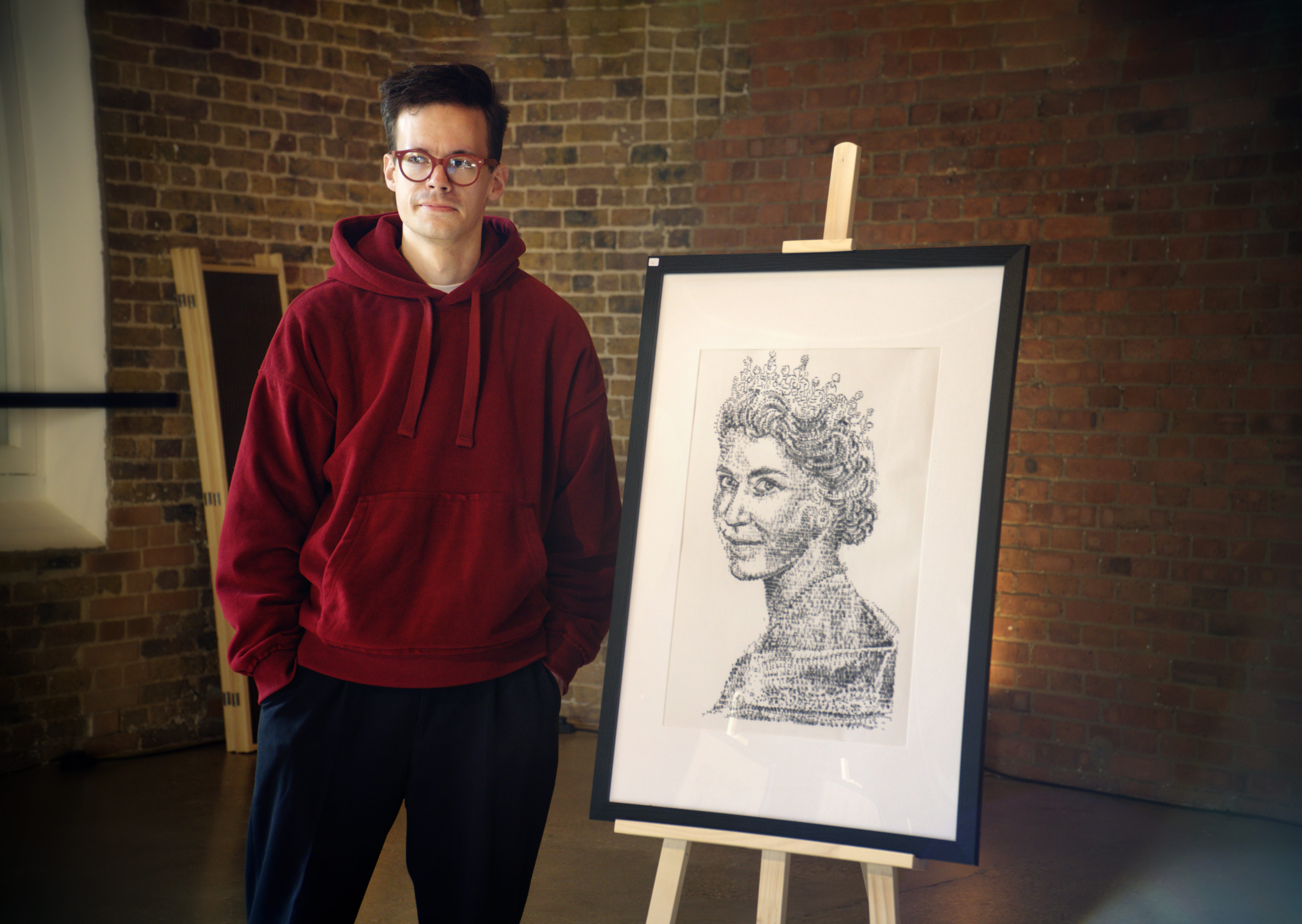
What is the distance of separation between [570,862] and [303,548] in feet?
5.76

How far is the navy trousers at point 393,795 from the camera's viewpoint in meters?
1.50

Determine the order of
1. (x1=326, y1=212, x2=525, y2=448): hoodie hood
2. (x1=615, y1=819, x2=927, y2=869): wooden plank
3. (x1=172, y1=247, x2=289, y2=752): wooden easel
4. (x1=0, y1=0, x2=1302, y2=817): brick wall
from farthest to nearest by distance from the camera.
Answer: (x1=172, y1=247, x2=289, y2=752): wooden easel → (x1=0, y1=0, x2=1302, y2=817): brick wall → (x1=326, y1=212, x2=525, y2=448): hoodie hood → (x1=615, y1=819, x2=927, y2=869): wooden plank

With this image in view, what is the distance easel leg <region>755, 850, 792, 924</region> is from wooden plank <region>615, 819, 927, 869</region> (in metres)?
0.03

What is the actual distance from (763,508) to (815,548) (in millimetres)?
111

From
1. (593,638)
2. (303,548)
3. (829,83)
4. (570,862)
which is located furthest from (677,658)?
(829,83)

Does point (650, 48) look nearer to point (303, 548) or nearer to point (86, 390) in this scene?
point (86, 390)

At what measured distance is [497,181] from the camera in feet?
5.42

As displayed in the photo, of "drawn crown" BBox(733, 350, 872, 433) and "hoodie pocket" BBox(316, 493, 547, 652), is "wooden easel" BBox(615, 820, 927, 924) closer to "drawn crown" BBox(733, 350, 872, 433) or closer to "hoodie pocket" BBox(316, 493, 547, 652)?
"hoodie pocket" BBox(316, 493, 547, 652)

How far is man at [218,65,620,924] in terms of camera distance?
150 centimetres

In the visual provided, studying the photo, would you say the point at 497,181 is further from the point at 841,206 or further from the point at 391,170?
the point at 841,206

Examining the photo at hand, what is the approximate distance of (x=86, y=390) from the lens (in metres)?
3.55

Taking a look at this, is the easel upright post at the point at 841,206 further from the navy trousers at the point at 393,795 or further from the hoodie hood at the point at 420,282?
the navy trousers at the point at 393,795

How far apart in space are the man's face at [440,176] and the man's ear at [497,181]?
2 cm

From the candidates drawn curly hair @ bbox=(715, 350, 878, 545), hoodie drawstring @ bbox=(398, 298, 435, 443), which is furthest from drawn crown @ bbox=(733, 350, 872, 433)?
hoodie drawstring @ bbox=(398, 298, 435, 443)
